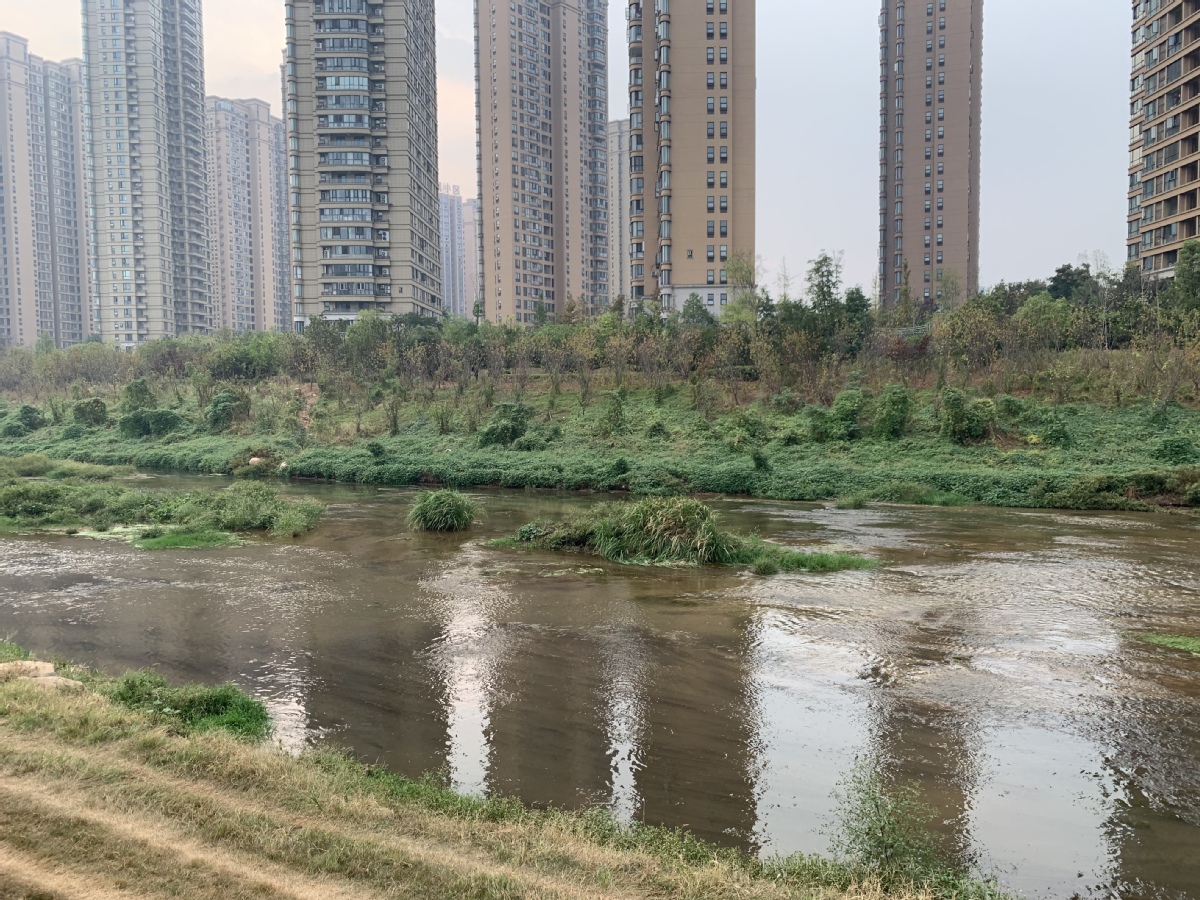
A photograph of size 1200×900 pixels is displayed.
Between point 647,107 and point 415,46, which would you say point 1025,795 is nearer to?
point 647,107

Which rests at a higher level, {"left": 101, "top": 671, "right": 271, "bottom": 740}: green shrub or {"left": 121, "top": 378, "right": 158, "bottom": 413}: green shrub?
{"left": 121, "top": 378, "right": 158, "bottom": 413}: green shrub

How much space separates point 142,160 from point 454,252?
259 feet

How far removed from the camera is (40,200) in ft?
346

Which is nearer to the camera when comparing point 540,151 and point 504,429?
point 504,429

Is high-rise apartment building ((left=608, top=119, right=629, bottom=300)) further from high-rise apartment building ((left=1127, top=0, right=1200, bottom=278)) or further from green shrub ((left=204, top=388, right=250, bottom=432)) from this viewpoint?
green shrub ((left=204, top=388, right=250, bottom=432))

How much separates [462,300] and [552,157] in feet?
222

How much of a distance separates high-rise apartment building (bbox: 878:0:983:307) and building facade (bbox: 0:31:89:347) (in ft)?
294

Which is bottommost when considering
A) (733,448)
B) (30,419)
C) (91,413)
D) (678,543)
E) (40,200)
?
(678,543)

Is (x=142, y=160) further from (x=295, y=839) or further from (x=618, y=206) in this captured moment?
(x=295, y=839)

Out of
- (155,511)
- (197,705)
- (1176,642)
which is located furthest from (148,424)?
(1176,642)

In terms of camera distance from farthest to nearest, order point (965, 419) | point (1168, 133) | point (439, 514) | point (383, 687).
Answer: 1. point (1168, 133)
2. point (965, 419)
3. point (439, 514)
4. point (383, 687)

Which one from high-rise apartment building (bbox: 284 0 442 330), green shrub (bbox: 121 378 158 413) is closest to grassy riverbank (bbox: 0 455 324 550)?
green shrub (bbox: 121 378 158 413)

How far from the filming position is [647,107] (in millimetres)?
72875

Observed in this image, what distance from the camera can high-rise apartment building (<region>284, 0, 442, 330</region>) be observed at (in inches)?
3007
